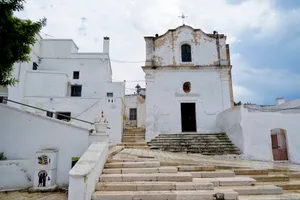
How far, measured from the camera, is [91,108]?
42.9 feet

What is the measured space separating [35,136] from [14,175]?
1259 millimetres

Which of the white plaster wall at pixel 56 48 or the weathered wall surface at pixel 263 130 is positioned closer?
the weathered wall surface at pixel 263 130

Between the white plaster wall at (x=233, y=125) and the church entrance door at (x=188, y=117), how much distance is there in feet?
7.19

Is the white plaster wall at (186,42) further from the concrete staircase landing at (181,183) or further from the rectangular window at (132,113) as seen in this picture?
the concrete staircase landing at (181,183)

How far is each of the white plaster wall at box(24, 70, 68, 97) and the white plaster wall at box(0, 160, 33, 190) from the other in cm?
1138

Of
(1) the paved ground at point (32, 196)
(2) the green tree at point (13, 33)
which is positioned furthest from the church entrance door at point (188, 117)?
(2) the green tree at point (13, 33)

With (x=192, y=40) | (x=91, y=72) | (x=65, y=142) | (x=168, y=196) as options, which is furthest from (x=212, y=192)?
(x=91, y=72)

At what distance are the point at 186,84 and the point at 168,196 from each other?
10.1 meters

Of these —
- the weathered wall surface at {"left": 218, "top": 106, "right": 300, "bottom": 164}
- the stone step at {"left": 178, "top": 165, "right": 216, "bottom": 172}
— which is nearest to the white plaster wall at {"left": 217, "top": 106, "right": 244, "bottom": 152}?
the weathered wall surface at {"left": 218, "top": 106, "right": 300, "bottom": 164}

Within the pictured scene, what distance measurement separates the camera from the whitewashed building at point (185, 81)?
12.9 m

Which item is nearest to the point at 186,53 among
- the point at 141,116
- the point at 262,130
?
the point at 141,116

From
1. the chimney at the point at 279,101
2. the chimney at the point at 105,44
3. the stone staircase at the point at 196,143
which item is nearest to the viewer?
the stone staircase at the point at 196,143

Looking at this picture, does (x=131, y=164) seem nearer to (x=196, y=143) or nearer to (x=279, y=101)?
(x=196, y=143)

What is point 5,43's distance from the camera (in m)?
5.30
